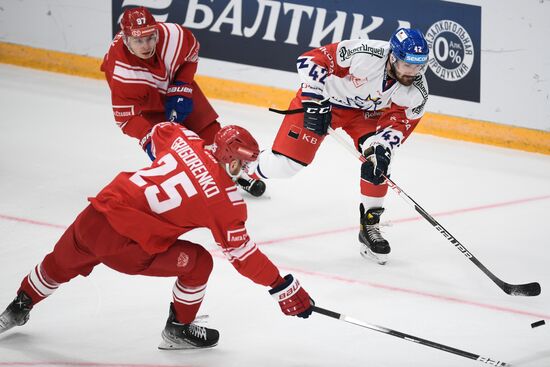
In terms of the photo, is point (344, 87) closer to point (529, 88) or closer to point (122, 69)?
point (122, 69)

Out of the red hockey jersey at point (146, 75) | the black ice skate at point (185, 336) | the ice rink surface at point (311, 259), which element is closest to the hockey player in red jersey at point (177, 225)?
the black ice skate at point (185, 336)

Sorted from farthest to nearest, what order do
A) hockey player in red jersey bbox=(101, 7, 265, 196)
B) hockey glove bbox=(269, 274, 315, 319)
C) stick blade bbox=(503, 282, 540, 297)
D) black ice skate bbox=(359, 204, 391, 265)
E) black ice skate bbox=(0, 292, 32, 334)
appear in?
black ice skate bbox=(359, 204, 391, 265) < hockey player in red jersey bbox=(101, 7, 265, 196) < stick blade bbox=(503, 282, 540, 297) < black ice skate bbox=(0, 292, 32, 334) < hockey glove bbox=(269, 274, 315, 319)

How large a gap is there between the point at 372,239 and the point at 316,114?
709 mm

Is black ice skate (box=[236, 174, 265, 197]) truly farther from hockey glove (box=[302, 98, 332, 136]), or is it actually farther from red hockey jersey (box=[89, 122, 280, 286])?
red hockey jersey (box=[89, 122, 280, 286])

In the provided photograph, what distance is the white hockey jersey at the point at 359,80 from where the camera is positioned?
15.9ft

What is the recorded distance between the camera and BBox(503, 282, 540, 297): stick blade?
15.0ft

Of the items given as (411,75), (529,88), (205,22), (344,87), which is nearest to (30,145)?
→ (205,22)

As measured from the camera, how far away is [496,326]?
435cm

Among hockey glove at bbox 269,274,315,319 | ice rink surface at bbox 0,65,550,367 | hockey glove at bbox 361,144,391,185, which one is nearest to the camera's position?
hockey glove at bbox 269,274,315,319

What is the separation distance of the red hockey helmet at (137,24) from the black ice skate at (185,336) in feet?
4.98

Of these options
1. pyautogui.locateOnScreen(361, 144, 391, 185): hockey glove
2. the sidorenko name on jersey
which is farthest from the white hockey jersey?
the sidorenko name on jersey

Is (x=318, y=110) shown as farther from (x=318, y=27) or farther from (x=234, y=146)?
(x=318, y=27)

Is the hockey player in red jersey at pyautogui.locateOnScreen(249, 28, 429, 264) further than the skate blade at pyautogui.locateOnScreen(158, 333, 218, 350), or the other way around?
the hockey player in red jersey at pyautogui.locateOnScreen(249, 28, 429, 264)

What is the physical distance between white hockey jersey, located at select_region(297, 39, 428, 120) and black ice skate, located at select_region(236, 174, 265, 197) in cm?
99
